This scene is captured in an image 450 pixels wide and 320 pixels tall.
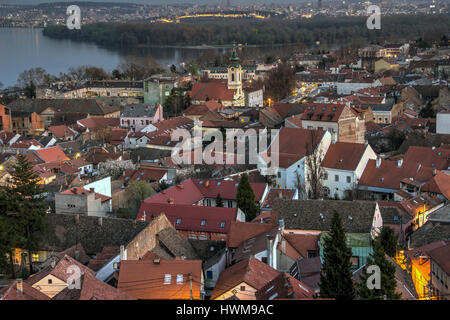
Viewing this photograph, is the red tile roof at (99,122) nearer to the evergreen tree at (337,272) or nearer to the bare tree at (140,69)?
the bare tree at (140,69)

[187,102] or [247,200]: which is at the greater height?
[247,200]

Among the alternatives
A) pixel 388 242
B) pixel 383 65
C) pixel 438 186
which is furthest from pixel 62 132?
pixel 383 65

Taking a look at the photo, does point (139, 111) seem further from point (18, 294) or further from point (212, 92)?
point (18, 294)

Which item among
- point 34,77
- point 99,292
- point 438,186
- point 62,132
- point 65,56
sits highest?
point 99,292

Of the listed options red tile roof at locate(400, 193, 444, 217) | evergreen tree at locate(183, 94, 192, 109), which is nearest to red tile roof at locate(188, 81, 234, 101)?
evergreen tree at locate(183, 94, 192, 109)

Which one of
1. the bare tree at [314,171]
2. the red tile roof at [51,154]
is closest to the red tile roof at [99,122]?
the red tile roof at [51,154]

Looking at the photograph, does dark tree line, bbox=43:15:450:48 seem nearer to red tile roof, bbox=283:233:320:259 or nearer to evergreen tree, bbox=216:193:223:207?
evergreen tree, bbox=216:193:223:207
